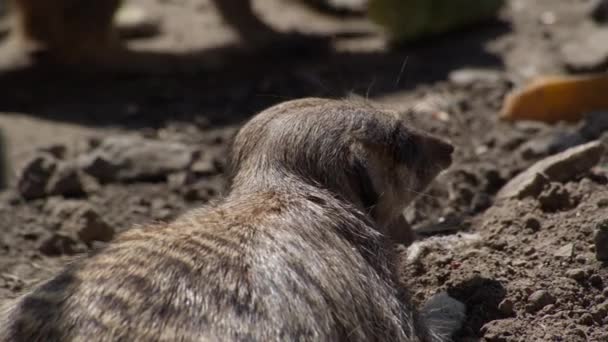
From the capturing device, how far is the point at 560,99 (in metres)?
6.44

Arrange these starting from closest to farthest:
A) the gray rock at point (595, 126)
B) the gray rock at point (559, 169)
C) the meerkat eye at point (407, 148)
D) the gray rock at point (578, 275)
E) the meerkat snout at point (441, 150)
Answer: the gray rock at point (578, 275) < the meerkat eye at point (407, 148) < the meerkat snout at point (441, 150) < the gray rock at point (559, 169) < the gray rock at point (595, 126)

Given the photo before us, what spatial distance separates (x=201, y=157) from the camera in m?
6.61

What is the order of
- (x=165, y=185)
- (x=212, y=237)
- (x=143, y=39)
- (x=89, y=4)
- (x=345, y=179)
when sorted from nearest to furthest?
(x=212, y=237) → (x=345, y=179) → (x=165, y=185) → (x=89, y=4) → (x=143, y=39)

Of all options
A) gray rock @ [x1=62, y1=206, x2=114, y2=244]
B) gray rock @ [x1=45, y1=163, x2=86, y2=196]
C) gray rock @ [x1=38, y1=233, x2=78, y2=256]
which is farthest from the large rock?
gray rock @ [x1=38, y1=233, x2=78, y2=256]

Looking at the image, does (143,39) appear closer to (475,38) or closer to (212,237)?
(475,38)

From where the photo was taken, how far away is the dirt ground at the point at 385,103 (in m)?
4.27

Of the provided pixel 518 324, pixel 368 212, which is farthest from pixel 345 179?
pixel 518 324

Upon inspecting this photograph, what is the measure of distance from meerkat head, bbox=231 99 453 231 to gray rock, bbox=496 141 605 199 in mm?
744

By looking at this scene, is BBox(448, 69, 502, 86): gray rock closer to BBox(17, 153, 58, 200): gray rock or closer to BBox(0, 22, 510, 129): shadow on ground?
BBox(0, 22, 510, 129): shadow on ground

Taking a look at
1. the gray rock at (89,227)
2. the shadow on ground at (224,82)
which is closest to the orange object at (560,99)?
the shadow on ground at (224,82)

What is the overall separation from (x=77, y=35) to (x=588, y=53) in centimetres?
371

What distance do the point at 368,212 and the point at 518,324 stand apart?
0.71 meters

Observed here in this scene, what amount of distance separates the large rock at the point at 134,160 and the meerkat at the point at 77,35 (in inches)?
66.6

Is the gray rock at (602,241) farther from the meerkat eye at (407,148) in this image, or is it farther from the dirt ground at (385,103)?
the meerkat eye at (407,148)
